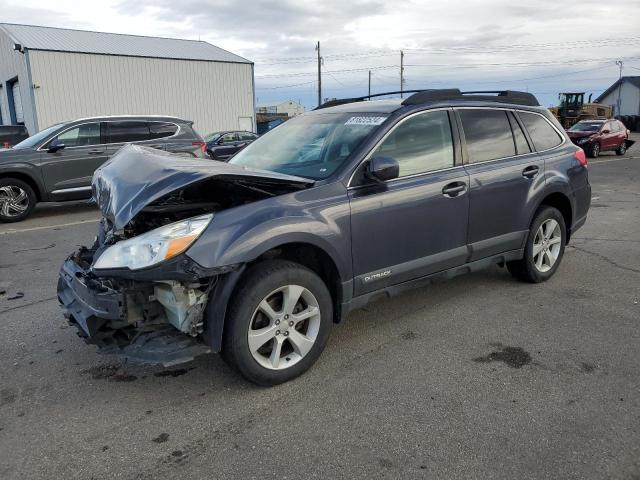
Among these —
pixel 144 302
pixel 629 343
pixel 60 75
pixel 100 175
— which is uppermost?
pixel 60 75

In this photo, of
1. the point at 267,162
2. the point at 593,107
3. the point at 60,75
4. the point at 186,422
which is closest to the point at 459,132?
the point at 267,162

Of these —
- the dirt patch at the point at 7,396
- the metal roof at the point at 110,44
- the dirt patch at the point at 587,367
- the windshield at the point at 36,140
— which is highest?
the metal roof at the point at 110,44

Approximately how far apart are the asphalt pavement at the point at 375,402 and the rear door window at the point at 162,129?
6.53m

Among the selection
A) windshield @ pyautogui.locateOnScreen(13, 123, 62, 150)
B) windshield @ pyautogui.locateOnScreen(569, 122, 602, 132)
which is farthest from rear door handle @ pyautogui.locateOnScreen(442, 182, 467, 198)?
windshield @ pyautogui.locateOnScreen(569, 122, 602, 132)

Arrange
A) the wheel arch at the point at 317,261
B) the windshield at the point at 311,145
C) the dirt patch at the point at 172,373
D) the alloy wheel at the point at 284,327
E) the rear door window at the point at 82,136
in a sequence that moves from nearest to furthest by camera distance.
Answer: the alloy wheel at the point at 284,327
the wheel arch at the point at 317,261
the dirt patch at the point at 172,373
the windshield at the point at 311,145
the rear door window at the point at 82,136

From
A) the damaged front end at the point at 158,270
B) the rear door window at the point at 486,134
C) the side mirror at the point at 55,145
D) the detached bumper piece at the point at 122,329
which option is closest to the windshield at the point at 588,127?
the rear door window at the point at 486,134

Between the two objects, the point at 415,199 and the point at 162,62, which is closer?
the point at 415,199

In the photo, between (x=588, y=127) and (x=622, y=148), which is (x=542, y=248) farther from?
(x=622, y=148)

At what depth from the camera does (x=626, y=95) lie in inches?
2744

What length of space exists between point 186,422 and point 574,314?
3237mm

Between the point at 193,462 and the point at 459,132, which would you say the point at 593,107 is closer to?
the point at 459,132

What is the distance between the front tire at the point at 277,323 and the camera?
10.1 ft

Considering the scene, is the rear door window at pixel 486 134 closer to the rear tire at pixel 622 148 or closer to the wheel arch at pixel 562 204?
the wheel arch at pixel 562 204

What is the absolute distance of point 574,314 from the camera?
4457 mm
